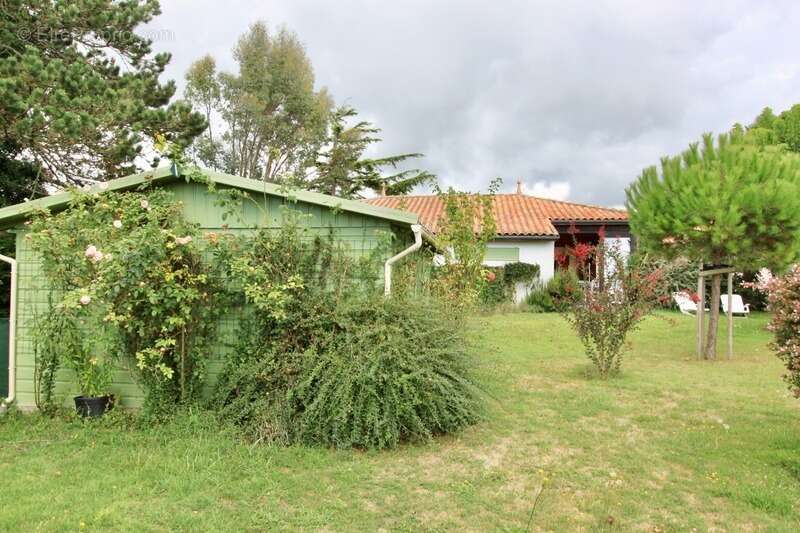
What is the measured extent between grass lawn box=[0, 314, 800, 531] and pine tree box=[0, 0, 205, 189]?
6765mm

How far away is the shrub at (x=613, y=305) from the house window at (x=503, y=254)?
11555 mm

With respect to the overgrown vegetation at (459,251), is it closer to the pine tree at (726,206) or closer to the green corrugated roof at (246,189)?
the green corrugated roof at (246,189)

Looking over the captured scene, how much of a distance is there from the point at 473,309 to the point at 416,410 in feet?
12.7

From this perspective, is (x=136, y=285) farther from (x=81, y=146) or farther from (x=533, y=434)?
(x=81, y=146)

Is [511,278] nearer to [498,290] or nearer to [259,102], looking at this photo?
[498,290]

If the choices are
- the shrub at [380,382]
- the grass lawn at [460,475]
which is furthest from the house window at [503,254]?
the shrub at [380,382]

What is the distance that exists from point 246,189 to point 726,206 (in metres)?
8.56

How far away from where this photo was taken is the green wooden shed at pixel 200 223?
6.11 meters

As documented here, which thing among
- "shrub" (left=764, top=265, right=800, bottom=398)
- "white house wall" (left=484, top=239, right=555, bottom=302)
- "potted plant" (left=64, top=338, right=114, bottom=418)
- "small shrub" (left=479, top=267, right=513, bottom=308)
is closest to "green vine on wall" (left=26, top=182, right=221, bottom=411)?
"potted plant" (left=64, top=338, right=114, bottom=418)

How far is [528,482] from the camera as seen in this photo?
14.3 ft

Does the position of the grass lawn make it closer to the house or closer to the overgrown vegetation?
the overgrown vegetation

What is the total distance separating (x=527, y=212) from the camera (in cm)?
2280

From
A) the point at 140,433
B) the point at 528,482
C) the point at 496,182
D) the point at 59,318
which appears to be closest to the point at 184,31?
the point at 496,182

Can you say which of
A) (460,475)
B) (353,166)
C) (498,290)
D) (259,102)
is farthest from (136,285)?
(353,166)
